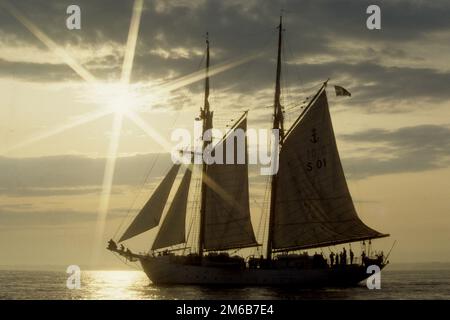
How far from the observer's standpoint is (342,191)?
7688 centimetres

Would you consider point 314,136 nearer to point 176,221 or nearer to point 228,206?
point 228,206

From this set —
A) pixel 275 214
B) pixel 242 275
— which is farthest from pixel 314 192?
pixel 242 275

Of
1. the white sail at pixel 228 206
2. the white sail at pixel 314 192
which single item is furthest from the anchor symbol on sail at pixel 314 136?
the white sail at pixel 228 206

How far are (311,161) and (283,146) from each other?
141 inches

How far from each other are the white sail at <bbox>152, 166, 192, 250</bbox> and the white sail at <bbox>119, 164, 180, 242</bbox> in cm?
102

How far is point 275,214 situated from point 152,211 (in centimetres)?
1343

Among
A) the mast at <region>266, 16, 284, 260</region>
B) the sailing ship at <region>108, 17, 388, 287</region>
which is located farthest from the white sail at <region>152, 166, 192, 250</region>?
the mast at <region>266, 16, 284, 260</region>

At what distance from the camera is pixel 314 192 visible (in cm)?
7819

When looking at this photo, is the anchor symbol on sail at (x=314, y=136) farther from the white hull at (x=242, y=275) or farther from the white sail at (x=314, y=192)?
the white hull at (x=242, y=275)

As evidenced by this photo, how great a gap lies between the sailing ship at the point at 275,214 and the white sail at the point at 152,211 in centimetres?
10

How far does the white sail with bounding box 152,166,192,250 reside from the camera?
77312 mm

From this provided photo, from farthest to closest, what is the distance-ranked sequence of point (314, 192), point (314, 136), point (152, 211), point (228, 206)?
point (228, 206)
point (314, 192)
point (314, 136)
point (152, 211)
